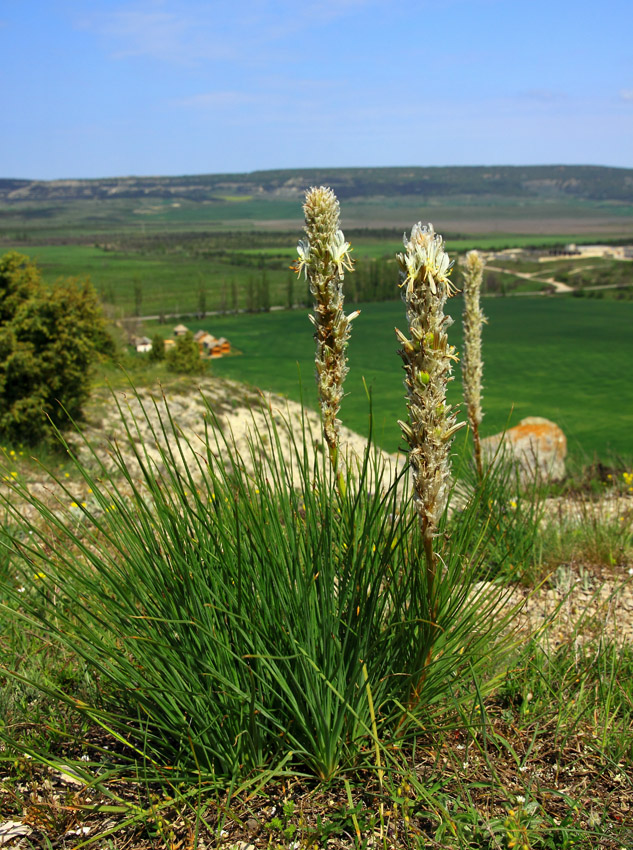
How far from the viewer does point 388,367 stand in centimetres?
7762

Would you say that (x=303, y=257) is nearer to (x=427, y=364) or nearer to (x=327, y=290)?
(x=327, y=290)

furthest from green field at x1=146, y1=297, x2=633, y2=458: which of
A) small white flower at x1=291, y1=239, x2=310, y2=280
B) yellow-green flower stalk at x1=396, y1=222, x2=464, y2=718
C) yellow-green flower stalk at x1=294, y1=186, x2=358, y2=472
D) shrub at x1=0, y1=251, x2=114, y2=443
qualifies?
yellow-green flower stalk at x1=396, y1=222, x2=464, y2=718

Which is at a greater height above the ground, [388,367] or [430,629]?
[430,629]

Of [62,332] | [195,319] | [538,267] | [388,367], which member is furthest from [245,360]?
[538,267]

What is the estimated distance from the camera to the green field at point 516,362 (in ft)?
184

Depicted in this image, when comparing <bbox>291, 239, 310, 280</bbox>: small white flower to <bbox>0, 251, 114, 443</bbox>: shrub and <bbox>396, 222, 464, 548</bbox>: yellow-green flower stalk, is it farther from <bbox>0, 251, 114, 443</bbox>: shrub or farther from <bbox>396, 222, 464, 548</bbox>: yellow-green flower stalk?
<bbox>0, 251, 114, 443</bbox>: shrub

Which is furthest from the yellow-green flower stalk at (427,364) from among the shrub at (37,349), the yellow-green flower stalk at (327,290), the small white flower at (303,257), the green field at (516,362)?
the green field at (516,362)

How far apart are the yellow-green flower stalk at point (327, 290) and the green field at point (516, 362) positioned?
101 ft

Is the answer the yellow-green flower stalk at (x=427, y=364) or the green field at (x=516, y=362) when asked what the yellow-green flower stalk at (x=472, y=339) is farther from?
the green field at (x=516, y=362)

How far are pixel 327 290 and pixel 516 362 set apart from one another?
265ft

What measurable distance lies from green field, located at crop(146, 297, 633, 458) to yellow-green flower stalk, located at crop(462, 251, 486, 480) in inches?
1098

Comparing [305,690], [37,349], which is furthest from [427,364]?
[37,349]

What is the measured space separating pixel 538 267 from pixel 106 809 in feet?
570

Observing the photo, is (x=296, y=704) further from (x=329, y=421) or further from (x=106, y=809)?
(x=329, y=421)
